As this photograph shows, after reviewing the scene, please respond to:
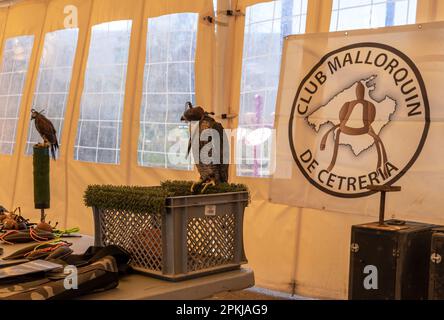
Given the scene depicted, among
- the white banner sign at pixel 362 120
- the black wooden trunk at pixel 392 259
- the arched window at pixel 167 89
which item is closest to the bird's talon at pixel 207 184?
the black wooden trunk at pixel 392 259

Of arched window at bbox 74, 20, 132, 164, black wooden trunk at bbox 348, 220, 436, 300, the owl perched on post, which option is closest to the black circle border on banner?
black wooden trunk at bbox 348, 220, 436, 300

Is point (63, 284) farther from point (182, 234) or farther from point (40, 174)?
point (40, 174)

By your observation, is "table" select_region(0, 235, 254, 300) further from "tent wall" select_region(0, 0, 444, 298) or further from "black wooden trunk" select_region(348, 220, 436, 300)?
"tent wall" select_region(0, 0, 444, 298)

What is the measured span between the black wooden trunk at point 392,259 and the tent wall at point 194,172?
883 mm

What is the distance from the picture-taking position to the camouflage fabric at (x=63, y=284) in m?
1.32

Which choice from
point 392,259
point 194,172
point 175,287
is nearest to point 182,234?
point 175,287

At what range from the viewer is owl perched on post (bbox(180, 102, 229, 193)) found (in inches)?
73.7

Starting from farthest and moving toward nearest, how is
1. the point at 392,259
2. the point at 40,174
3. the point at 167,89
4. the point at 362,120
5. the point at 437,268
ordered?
the point at 167,89, the point at 362,120, the point at 40,174, the point at 392,259, the point at 437,268

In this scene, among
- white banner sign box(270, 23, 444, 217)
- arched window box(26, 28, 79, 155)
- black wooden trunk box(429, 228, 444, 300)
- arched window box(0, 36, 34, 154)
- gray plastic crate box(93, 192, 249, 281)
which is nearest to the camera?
gray plastic crate box(93, 192, 249, 281)

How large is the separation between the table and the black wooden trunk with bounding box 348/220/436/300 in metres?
0.67

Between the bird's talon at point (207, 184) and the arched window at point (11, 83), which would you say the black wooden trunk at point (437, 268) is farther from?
the arched window at point (11, 83)

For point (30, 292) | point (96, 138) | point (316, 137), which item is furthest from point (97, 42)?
point (30, 292)

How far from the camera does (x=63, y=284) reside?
137 centimetres

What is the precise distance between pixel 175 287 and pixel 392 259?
100 cm
